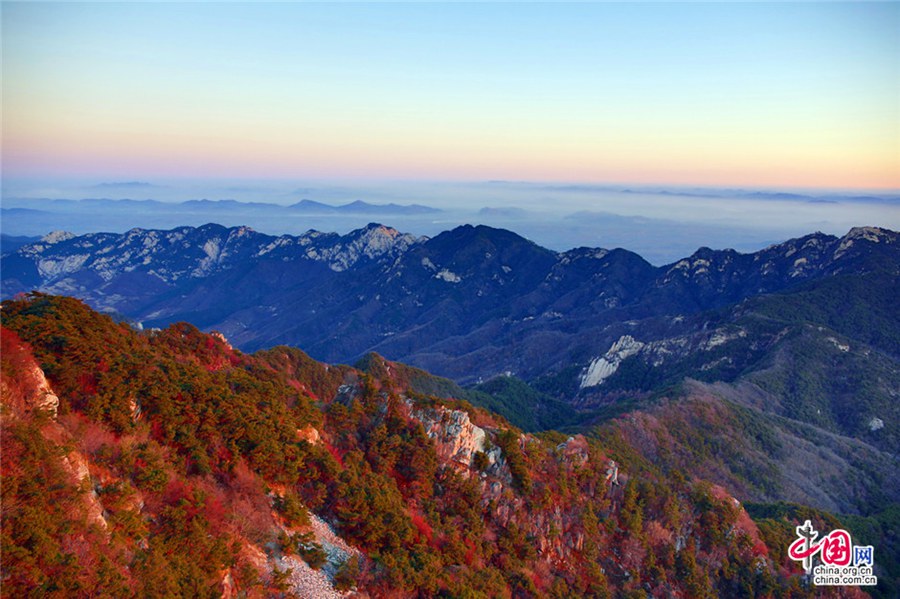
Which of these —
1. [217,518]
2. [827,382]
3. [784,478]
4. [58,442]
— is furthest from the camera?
[827,382]

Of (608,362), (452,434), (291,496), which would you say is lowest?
(608,362)

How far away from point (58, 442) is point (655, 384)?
124544 millimetres

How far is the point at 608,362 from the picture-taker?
458 ft

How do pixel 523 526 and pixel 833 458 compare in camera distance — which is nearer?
pixel 523 526

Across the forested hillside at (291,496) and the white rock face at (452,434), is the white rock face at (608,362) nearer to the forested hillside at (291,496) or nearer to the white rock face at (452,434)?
the forested hillside at (291,496)

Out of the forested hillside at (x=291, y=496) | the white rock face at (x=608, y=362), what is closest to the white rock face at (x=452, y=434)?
the forested hillside at (x=291, y=496)

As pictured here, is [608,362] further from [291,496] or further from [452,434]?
[291,496]

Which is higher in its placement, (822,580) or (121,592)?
(121,592)

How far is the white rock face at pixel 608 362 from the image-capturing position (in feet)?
449

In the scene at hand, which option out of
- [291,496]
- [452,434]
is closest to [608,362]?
[452,434]

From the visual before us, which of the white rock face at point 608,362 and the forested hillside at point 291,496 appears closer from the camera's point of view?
the forested hillside at point 291,496

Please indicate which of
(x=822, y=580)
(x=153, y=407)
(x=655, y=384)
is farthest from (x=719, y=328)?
(x=153, y=407)

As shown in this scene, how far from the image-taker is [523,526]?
106 feet

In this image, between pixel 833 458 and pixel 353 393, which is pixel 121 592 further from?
pixel 833 458
